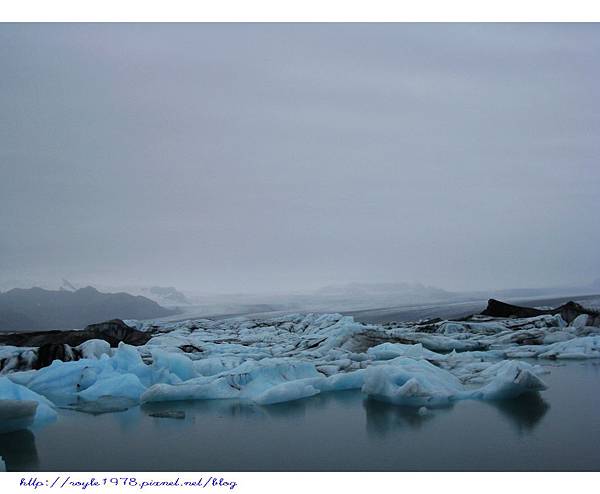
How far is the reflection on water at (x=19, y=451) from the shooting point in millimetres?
4305

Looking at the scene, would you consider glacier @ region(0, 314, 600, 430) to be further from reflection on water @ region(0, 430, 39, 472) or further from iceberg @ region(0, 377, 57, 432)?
reflection on water @ region(0, 430, 39, 472)

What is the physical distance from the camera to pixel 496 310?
1717 centimetres

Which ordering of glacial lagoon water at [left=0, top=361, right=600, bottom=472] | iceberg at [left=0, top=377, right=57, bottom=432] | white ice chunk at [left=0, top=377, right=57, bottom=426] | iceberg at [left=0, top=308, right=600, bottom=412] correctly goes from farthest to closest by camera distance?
iceberg at [left=0, top=308, right=600, bottom=412] → white ice chunk at [left=0, top=377, right=57, bottom=426] → iceberg at [left=0, top=377, right=57, bottom=432] → glacial lagoon water at [left=0, top=361, right=600, bottom=472]

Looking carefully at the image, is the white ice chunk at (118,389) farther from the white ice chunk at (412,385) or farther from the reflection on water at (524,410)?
the reflection on water at (524,410)

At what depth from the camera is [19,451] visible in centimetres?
469

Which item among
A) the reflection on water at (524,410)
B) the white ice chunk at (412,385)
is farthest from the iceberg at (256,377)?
the reflection on water at (524,410)

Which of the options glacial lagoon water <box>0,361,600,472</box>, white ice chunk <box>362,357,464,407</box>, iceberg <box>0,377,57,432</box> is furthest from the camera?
→ white ice chunk <box>362,357,464,407</box>

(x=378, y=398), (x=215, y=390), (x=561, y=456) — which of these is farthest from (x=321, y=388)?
(x=561, y=456)

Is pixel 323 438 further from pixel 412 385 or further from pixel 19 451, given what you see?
pixel 19 451

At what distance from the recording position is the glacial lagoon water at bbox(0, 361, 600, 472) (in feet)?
13.9

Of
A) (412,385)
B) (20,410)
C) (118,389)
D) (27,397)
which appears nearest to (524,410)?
(412,385)

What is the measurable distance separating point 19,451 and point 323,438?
2.41 metres

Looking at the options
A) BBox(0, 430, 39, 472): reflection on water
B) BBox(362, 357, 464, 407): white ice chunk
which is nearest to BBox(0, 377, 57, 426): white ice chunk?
BBox(0, 430, 39, 472): reflection on water
